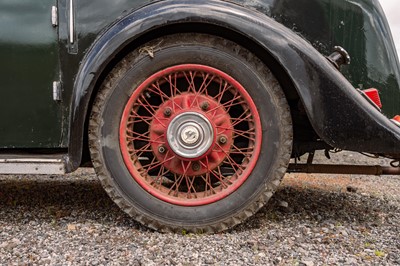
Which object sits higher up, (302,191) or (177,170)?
(177,170)

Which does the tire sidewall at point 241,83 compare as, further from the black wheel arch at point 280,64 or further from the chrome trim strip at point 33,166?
the chrome trim strip at point 33,166

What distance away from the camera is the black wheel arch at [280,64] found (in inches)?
105

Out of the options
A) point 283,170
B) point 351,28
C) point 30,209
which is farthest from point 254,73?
point 30,209

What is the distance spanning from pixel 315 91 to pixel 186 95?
71 cm

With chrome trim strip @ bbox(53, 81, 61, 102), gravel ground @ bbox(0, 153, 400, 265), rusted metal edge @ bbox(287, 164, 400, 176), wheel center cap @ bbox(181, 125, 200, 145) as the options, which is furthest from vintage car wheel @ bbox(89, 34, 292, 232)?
rusted metal edge @ bbox(287, 164, 400, 176)

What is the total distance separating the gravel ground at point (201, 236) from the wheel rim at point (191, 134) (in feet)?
0.94

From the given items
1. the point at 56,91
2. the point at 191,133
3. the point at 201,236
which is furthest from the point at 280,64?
the point at 56,91

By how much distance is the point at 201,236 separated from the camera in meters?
2.67

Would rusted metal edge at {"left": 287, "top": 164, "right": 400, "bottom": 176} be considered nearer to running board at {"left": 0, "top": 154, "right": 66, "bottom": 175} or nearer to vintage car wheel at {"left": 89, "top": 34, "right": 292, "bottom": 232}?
vintage car wheel at {"left": 89, "top": 34, "right": 292, "bottom": 232}

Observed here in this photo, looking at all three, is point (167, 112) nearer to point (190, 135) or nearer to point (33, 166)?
point (190, 135)

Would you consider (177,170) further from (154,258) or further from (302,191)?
(302,191)

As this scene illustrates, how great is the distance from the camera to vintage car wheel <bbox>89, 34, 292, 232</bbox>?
8.91ft

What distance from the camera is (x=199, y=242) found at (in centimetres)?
255

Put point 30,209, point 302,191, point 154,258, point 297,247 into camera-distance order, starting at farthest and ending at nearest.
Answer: point 302,191
point 30,209
point 297,247
point 154,258
